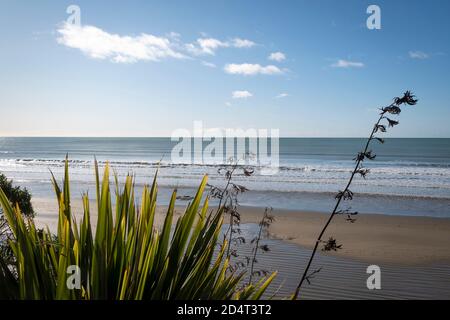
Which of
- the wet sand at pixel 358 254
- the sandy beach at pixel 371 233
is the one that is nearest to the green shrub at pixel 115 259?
the wet sand at pixel 358 254

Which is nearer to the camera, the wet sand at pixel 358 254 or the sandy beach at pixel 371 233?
the wet sand at pixel 358 254

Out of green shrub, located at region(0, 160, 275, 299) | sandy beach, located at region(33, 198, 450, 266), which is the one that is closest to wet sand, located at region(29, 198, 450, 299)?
sandy beach, located at region(33, 198, 450, 266)

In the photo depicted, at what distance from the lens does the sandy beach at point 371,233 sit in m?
9.76

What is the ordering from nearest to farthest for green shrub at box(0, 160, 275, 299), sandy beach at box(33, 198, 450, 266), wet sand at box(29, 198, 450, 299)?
green shrub at box(0, 160, 275, 299), wet sand at box(29, 198, 450, 299), sandy beach at box(33, 198, 450, 266)

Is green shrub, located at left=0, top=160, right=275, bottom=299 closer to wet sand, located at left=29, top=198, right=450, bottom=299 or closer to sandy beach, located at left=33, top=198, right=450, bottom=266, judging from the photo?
wet sand, located at left=29, top=198, right=450, bottom=299

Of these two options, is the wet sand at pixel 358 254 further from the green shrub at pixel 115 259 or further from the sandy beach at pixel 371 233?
the green shrub at pixel 115 259

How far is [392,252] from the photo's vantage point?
10094 millimetres

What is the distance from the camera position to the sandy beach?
9758 millimetres

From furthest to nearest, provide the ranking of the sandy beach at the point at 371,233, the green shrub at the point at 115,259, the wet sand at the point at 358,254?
the sandy beach at the point at 371,233 → the wet sand at the point at 358,254 → the green shrub at the point at 115,259

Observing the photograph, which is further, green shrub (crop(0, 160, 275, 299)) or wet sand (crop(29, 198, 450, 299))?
wet sand (crop(29, 198, 450, 299))

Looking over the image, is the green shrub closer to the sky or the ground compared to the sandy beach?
closer to the sky

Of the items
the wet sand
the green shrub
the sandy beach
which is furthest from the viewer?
the sandy beach
